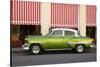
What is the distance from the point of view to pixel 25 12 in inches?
209

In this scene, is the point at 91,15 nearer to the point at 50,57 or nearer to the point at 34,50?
the point at 50,57

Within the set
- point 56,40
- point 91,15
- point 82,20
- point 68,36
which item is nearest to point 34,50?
point 56,40

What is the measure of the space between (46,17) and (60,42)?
23.0 inches

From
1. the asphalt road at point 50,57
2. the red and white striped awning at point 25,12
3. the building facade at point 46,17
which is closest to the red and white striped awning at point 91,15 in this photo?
the building facade at point 46,17

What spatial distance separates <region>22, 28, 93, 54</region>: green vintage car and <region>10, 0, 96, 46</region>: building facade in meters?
0.10

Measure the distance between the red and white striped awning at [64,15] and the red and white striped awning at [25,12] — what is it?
0.33 meters

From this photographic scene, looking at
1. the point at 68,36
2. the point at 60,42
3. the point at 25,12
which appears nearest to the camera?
the point at 25,12

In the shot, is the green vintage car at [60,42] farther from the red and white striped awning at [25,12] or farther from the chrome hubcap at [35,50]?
the red and white striped awning at [25,12]

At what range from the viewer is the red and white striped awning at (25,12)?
5.04m

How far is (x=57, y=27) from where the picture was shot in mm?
5656
